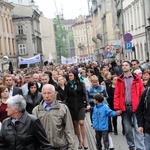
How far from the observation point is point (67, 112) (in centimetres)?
643

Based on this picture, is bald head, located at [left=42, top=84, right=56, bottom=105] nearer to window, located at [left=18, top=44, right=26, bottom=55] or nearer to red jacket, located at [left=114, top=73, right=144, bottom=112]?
red jacket, located at [left=114, top=73, right=144, bottom=112]

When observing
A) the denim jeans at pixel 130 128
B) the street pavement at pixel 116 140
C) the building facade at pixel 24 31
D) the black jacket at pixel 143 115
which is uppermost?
the building facade at pixel 24 31

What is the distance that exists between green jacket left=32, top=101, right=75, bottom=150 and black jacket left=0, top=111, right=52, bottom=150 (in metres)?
0.97

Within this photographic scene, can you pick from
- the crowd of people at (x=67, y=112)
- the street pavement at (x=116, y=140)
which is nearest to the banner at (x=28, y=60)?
the crowd of people at (x=67, y=112)

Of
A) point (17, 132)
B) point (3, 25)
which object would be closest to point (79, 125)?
point (17, 132)

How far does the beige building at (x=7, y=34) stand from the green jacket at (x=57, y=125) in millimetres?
51707

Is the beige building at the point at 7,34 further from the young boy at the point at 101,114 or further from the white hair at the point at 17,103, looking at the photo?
the white hair at the point at 17,103

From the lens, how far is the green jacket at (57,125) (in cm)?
632

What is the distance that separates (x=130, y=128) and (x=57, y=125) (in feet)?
10.3

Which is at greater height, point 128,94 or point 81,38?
point 81,38

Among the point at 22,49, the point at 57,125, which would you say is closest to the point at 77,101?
the point at 57,125

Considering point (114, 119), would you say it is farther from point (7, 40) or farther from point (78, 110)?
point (7, 40)

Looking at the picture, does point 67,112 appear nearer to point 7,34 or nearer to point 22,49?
point 7,34

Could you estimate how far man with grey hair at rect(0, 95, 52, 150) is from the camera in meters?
5.21
